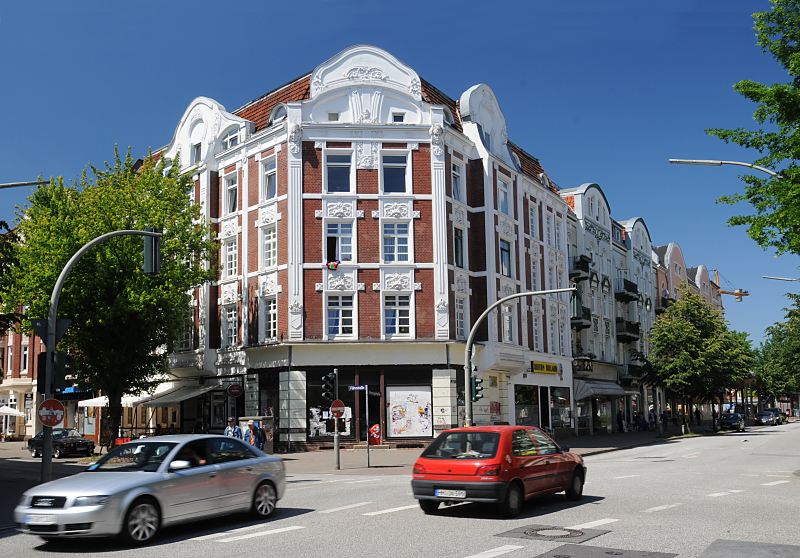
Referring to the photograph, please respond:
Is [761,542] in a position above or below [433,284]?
below

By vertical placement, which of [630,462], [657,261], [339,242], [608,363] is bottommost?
[630,462]

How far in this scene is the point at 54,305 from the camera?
59.0ft

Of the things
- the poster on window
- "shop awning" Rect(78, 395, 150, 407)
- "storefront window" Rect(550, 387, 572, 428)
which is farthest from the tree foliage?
"shop awning" Rect(78, 395, 150, 407)

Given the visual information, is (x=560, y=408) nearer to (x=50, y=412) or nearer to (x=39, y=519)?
(x=50, y=412)

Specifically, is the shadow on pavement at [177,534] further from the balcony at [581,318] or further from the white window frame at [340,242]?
the balcony at [581,318]

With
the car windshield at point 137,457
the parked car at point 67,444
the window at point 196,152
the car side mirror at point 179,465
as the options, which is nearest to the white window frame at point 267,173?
the window at point 196,152

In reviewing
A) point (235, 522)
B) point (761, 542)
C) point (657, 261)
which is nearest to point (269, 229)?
point (235, 522)

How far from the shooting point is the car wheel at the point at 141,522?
1041cm

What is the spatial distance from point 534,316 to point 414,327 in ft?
38.1

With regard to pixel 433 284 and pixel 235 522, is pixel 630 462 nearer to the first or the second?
pixel 433 284

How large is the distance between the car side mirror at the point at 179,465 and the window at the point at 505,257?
3027 centimetres

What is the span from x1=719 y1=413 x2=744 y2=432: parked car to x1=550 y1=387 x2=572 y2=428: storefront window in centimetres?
1740

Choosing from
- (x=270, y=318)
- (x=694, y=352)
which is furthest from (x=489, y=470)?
(x=694, y=352)

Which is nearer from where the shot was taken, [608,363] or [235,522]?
[235,522]
